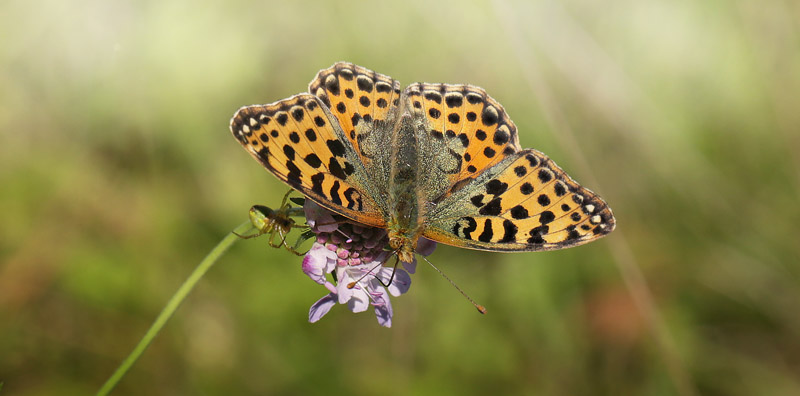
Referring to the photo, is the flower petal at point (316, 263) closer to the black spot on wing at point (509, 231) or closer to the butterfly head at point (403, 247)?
the butterfly head at point (403, 247)

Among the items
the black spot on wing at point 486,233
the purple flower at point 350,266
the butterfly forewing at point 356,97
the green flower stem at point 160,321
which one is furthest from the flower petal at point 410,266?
the green flower stem at point 160,321

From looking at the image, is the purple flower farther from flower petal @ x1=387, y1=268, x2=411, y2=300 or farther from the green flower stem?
the green flower stem

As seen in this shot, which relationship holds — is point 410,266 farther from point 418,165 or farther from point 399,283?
point 418,165

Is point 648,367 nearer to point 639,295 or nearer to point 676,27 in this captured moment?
point 639,295

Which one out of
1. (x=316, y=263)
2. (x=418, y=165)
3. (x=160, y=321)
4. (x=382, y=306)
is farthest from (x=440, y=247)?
(x=160, y=321)

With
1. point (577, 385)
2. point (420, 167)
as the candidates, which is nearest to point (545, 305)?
point (577, 385)
